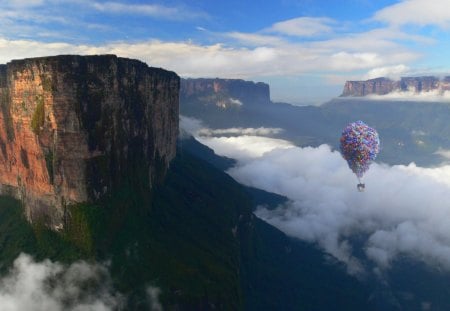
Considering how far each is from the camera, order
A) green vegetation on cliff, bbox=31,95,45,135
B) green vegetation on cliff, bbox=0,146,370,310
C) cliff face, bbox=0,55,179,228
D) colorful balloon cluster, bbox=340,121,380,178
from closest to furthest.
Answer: cliff face, bbox=0,55,179,228, green vegetation on cliff, bbox=31,95,45,135, green vegetation on cliff, bbox=0,146,370,310, colorful balloon cluster, bbox=340,121,380,178

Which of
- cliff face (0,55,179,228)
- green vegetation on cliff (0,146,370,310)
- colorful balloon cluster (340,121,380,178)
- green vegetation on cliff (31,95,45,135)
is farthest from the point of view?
colorful balloon cluster (340,121,380,178)

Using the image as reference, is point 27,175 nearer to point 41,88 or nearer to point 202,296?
point 41,88

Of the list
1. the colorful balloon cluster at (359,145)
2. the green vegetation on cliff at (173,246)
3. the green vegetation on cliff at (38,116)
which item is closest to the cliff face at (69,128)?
the green vegetation on cliff at (38,116)

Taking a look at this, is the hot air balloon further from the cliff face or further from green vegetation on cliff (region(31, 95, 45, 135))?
green vegetation on cliff (region(31, 95, 45, 135))

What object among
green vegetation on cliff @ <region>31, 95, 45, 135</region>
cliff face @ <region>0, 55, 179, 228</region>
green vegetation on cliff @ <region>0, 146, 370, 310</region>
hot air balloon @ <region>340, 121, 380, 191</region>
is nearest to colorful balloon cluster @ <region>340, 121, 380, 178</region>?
hot air balloon @ <region>340, 121, 380, 191</region>

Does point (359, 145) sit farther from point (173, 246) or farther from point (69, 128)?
point (69, 128)

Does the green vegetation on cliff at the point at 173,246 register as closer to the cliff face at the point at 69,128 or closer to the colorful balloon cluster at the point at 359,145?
the cliff face at the point at 69,128

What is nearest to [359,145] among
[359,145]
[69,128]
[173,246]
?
[359,145]

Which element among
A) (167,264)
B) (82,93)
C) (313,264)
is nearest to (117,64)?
(82,93)

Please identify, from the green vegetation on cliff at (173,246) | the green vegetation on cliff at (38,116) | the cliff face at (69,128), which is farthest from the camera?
the green vegetation on cliff at (173,246)
